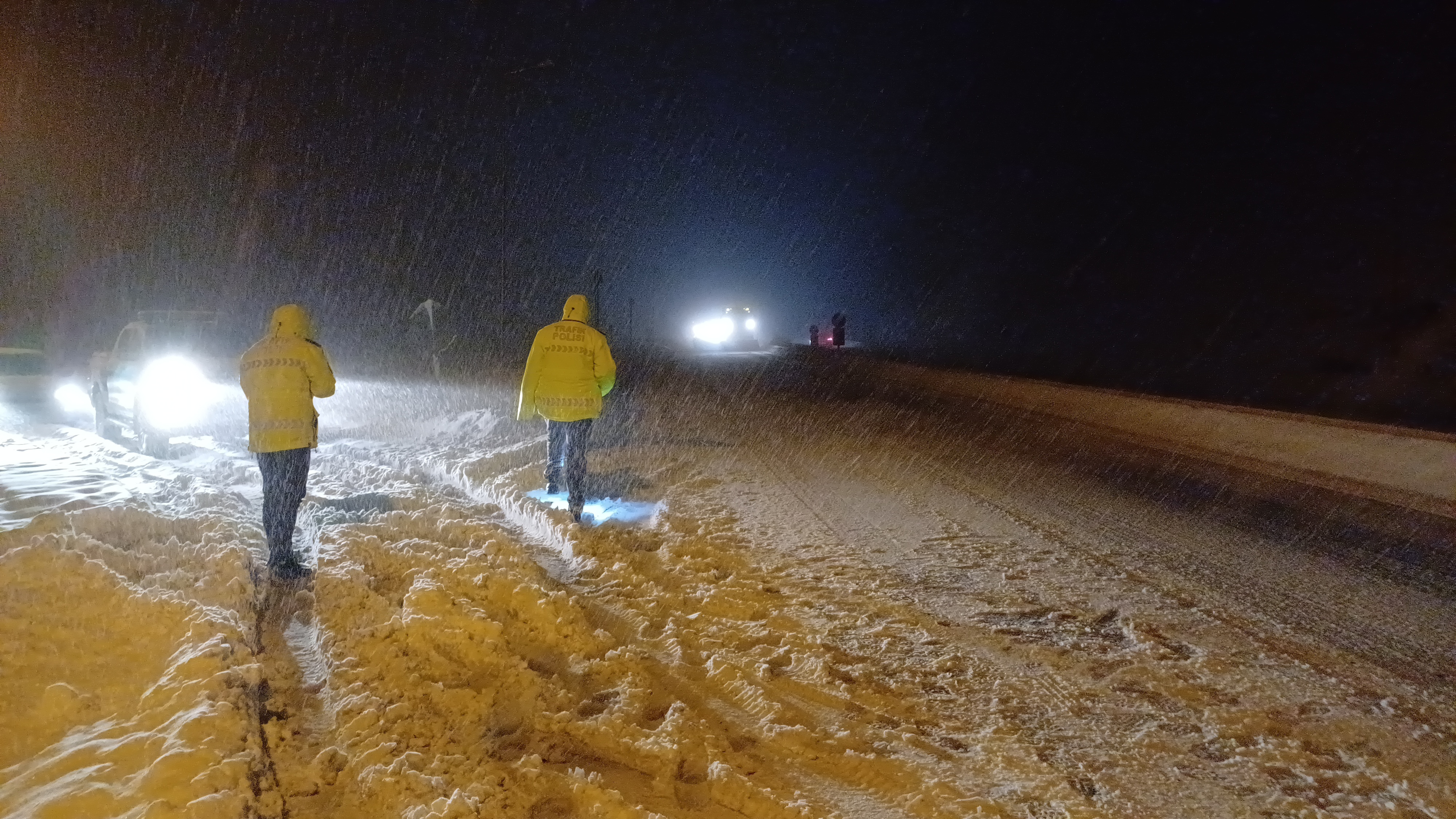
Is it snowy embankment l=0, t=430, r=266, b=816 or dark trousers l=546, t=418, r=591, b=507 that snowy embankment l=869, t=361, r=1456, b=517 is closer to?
dark trousers l=546, t=418, r=591, b=507

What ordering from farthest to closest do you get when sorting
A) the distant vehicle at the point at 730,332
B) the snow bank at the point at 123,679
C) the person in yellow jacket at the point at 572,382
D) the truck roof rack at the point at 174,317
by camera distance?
the distant vehicle at the point at 730,332 < the truck roof rack at the point at 174,317 < the person in yellow jacket at the point at 572,382 < the snow bank at the point at 123,679

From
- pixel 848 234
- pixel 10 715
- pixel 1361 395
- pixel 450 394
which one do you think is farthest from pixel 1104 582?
pixel 848 234

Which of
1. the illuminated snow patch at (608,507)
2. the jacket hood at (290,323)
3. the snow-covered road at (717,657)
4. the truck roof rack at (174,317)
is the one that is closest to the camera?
the snow-covered road at (717,657)

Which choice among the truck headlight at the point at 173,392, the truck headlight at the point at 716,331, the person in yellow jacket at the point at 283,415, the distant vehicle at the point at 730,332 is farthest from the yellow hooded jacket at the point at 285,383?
the truck headlight at the point at 716,331

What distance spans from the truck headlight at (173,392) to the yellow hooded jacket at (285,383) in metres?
6.70

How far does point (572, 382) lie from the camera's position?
745cm

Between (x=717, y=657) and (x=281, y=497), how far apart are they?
3570 millimetres

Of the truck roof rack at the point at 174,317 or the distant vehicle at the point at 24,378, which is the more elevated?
the truck roof rack at the point at 174,317

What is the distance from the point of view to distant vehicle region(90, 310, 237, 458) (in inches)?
464

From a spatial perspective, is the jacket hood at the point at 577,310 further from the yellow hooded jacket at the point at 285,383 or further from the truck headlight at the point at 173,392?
the truck headlight at the point at 173,392

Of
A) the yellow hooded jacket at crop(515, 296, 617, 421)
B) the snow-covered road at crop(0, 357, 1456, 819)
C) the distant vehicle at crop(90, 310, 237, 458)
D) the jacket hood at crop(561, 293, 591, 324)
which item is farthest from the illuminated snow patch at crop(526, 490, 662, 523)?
the distant vehicle at crop(90, 310, 237, 458)

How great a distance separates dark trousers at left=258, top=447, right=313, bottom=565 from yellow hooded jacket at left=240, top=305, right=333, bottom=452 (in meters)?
0.09

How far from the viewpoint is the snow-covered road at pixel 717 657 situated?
3.57 metres

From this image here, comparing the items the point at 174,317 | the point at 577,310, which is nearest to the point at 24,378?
the point at 174,317
